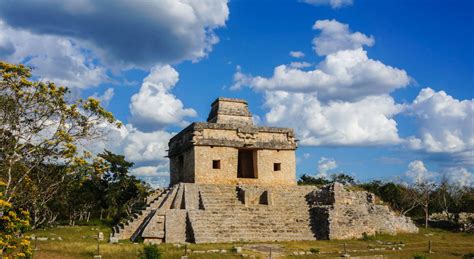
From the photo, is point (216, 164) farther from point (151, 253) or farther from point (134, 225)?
point (151, 253)

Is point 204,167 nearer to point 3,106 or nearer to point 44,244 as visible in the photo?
point 44,244

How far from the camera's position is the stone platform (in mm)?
19438

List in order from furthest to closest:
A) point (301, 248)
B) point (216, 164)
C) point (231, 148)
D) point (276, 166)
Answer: point (276, 166), point (231, 148), point (216, 164), point (301, 248)

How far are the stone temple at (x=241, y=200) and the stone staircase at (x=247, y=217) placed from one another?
1.7 inches

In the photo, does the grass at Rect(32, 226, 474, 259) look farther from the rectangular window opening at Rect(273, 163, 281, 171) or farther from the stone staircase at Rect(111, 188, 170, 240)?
the rectangular window opening at Rect(273, 163, 281, 171)

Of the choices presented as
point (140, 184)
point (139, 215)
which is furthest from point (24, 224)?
point (140, 184)

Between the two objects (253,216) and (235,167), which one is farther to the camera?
(235,167)

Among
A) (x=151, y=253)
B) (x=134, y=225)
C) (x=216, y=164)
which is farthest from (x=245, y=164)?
(x=151, y=253)

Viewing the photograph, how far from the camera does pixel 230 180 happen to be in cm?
2494

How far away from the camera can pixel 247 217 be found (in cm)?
2103

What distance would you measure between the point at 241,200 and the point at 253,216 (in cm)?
150

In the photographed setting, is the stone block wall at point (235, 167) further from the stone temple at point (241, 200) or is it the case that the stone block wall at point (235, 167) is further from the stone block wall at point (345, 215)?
the stone block wall at point (345, 215)

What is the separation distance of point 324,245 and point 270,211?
3626 mm

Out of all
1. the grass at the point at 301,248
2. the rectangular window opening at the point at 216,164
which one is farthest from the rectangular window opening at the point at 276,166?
the grass at the point at 301,248
